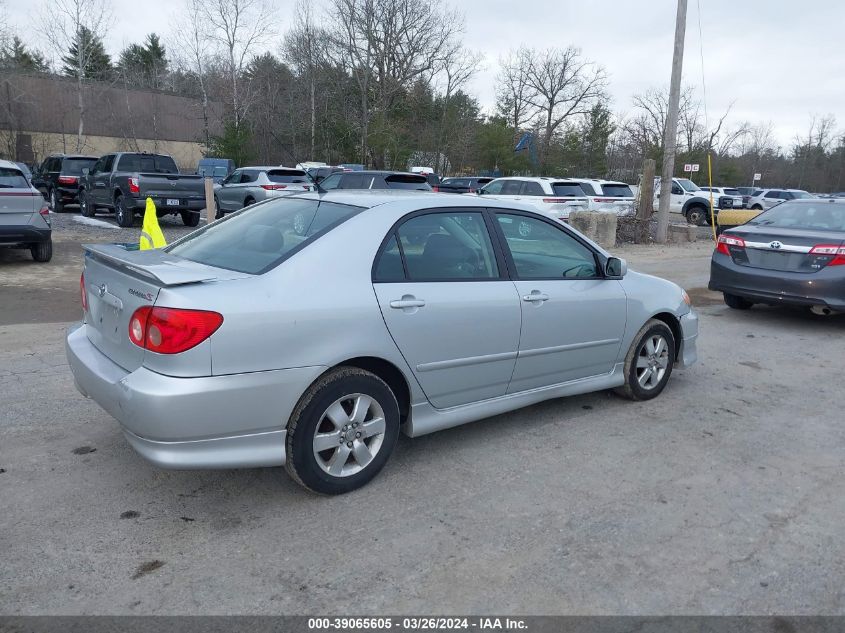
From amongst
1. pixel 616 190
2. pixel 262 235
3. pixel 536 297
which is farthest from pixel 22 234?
pixel 616 190

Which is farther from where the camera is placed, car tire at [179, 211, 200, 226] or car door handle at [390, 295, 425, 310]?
car tire at [179, 211, 200, 226]

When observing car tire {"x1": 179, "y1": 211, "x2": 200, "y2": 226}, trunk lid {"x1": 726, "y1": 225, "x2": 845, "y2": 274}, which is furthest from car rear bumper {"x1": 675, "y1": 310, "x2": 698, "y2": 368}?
car tire {"x1": 179, "y1": 211, "x2": 200, "y2": 226}

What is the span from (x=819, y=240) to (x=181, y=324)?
7.42 metres

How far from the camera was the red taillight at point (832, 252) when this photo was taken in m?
7.66

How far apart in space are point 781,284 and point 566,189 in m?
9.64

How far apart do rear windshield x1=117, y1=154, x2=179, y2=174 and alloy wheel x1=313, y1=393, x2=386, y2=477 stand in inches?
594

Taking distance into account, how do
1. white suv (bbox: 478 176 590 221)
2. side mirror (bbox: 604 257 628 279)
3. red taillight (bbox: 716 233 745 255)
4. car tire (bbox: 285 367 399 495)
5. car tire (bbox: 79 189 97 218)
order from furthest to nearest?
car tire (bbox: 79 189 97 218) < white suv (bbox: 478 176 590 221) < red taillight (bbox: 716 233 745 255) < side mirror (bbox: 604 257 628 279) < car tire (bbox: 285 367 399 495)

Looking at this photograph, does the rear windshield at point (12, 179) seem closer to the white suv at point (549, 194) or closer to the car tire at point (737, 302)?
the white suv at point (549, 194)

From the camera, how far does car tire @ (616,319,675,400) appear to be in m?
5.13

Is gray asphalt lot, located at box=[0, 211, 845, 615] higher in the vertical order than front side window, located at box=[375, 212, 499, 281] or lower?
lower

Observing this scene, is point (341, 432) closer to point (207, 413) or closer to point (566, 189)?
point (207, 413)

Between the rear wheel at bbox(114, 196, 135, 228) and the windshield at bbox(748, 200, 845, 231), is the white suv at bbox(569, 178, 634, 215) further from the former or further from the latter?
the rear wheel at bbox(114, 196, 135, 228)

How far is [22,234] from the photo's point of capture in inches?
405

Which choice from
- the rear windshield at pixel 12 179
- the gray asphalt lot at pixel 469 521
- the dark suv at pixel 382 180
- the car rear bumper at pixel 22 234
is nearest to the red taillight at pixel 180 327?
the gray asphalt lot at pixel 469 521
